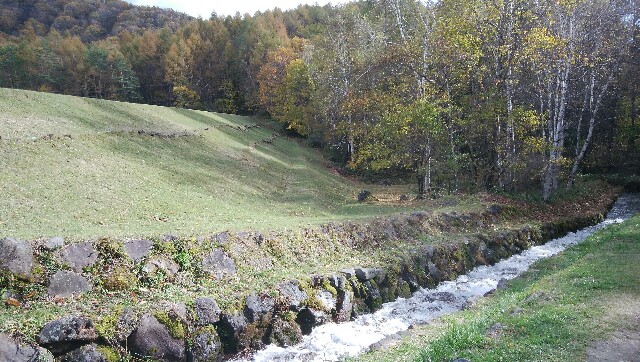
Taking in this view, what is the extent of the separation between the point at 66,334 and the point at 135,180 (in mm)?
13314

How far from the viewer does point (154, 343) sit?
10.8 m

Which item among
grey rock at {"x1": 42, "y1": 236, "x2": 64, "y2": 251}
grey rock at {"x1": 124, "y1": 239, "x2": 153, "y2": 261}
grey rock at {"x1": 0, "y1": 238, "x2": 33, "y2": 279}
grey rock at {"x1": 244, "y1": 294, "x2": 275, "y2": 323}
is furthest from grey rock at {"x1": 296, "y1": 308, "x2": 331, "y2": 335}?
grey rock at {"x1": 0, "y1": 238, "x2": 33, "y2": 279}

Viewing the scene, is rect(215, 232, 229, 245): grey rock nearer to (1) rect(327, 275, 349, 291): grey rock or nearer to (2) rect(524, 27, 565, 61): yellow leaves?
(1) rect(327, 275, 349, 291): grey rock

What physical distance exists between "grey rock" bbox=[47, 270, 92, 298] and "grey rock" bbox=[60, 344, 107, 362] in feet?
6.65

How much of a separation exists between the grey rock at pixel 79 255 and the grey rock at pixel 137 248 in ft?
3.00

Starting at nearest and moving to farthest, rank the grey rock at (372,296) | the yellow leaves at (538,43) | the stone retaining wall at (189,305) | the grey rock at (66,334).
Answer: the grey rock at (66,334) < the stone retaining wall at (189,305) < the grey rock at (372,296) < the yellow leaves at (538,43)

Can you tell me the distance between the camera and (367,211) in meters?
27.3

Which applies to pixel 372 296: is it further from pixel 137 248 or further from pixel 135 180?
pixel 135 180

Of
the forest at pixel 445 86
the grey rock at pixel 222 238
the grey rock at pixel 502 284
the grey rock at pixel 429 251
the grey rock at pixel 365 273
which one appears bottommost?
the grey rock at pixel 502 284

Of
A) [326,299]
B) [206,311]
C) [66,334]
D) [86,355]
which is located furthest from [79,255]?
[326,299]

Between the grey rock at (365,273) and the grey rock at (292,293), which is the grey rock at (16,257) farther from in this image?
the grey rock at (365,273)

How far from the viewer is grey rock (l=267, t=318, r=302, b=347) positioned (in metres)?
12.6

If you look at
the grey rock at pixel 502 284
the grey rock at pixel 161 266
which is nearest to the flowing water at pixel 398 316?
the grey rock at pixel 502 284

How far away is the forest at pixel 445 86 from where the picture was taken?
28.7m
